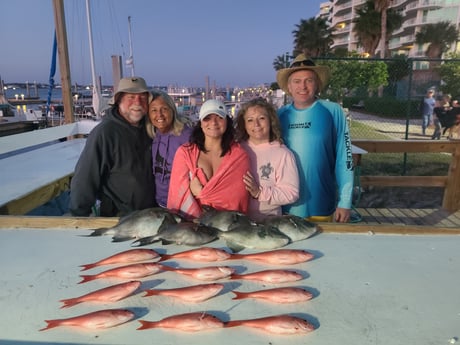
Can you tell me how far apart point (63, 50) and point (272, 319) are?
6.94 metres

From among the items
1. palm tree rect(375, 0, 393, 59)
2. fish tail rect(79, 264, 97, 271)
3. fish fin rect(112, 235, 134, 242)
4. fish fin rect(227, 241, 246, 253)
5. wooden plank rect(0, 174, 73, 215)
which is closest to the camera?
fish tail rect(79, 264, 97, 271)

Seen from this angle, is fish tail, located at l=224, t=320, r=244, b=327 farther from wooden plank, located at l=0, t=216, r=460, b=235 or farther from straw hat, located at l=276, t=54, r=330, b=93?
straw hat, located at l=276, t=54, r=330, b=93

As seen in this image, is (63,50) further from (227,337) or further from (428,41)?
(428,41)

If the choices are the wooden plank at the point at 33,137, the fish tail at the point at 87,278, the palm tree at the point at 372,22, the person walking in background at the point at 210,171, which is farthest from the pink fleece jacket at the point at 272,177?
the palm tree at the point at 372,22

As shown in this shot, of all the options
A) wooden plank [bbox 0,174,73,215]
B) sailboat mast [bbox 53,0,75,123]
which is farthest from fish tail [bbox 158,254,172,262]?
sailboat mast [bbox 53,0,75,123]

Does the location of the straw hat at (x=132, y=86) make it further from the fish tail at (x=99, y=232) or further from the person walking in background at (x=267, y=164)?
the fish tail at (x=99, y=232)

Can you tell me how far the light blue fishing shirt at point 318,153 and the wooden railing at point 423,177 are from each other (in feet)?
9.53

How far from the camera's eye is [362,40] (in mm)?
44031

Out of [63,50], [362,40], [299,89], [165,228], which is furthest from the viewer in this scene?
[362,40]

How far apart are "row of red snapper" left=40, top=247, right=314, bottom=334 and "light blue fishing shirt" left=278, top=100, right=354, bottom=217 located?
1062 mm

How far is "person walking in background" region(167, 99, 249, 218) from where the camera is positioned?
7.60 feet

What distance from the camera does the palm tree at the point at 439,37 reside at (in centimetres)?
4391

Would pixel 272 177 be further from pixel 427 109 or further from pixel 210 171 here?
pixel 427 109

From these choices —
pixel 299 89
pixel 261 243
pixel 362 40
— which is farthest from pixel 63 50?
pixel 362 40
